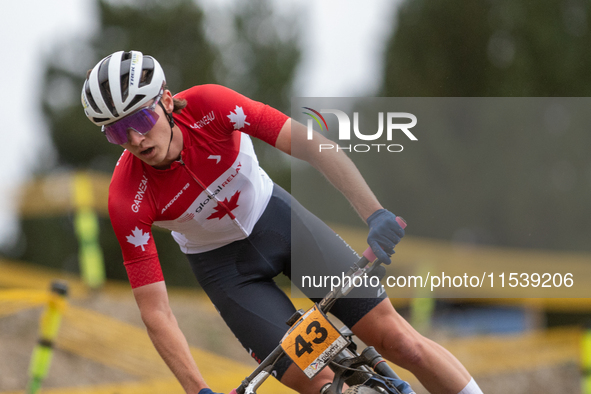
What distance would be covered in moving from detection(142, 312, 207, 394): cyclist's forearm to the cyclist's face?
0.85 meters

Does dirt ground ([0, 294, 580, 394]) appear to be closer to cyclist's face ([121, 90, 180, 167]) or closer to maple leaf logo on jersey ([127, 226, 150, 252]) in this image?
maple leaf logo on jersey ([127, 226, 150, 252])

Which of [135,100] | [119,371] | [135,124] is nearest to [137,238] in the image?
[135,124]

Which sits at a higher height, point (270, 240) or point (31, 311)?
point (270, 240)

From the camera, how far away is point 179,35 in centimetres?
2425

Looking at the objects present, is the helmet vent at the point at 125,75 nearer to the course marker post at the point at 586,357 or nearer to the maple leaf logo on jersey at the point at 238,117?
the maple leaf logo on jersey at the point at 238,117

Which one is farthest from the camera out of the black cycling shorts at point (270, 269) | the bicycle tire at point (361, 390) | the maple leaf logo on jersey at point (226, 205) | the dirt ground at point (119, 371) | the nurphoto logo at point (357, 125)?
the dirt ground at point (119, 371)

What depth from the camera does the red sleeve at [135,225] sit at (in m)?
3.27

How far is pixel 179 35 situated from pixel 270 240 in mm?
22135

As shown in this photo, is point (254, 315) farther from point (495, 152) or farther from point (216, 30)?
point (216, 30)

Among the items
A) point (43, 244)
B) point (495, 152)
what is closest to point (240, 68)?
point (43, 244)

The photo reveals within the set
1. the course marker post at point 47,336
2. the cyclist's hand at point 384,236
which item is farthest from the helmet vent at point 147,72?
the course marker post at point 47,336

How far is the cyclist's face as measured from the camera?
125 inches

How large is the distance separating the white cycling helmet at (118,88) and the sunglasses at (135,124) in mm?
28

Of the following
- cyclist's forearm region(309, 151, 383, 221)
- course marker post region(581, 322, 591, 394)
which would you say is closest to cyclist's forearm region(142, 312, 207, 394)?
cyclist's forearm region(309, 151, 383, 221)
